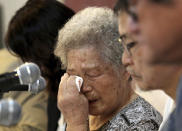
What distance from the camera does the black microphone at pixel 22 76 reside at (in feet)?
3.16

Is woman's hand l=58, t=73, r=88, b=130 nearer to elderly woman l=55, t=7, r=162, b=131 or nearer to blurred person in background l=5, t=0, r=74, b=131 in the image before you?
elderly woman l=55, t=7, r=162, b=131

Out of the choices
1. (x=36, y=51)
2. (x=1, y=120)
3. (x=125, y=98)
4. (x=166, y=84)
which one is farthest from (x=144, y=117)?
(x=36, y=51)

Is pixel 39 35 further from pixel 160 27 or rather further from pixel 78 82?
pixel 160 27

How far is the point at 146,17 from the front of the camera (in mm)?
683

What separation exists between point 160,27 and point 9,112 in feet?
1.12

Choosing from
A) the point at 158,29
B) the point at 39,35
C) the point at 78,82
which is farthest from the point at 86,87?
the point at 158,29

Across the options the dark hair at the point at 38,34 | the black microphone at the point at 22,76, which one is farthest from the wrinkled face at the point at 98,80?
the dark hair at the point at 38,34

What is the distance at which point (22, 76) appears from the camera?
965 millimetres

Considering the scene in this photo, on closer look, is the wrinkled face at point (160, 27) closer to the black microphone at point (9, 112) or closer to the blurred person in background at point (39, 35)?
the black microphone at point (9, 112)

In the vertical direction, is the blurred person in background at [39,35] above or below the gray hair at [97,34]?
below

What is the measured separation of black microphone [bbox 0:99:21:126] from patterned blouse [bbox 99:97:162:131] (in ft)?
2.03

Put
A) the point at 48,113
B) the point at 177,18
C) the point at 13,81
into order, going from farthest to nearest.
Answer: the point at 48,113 < the point at 13,81 < the point at 177,18

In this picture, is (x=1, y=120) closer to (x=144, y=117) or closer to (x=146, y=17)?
(x=146, y=17)

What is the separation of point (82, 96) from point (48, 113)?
81cm
